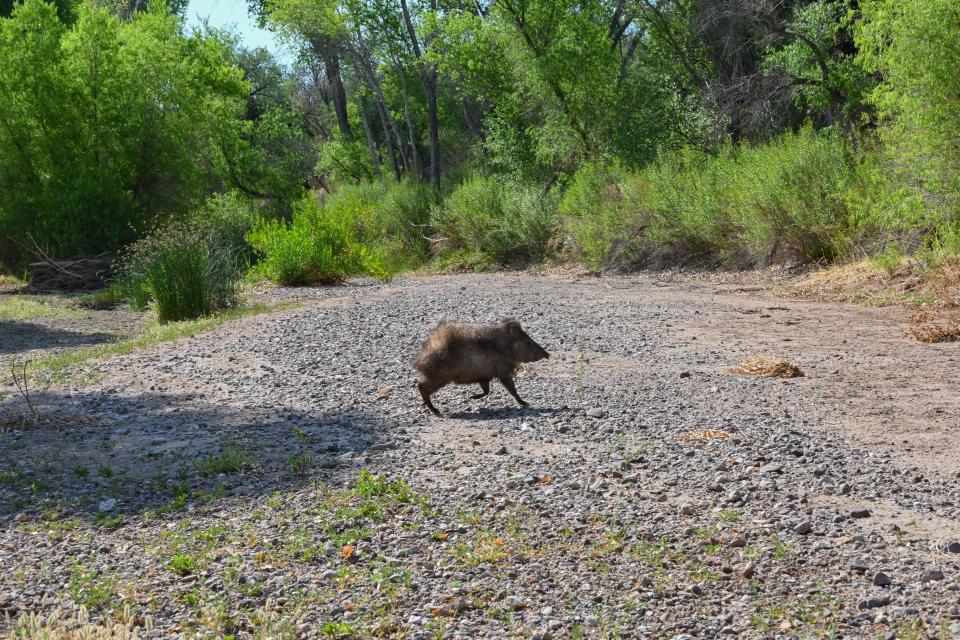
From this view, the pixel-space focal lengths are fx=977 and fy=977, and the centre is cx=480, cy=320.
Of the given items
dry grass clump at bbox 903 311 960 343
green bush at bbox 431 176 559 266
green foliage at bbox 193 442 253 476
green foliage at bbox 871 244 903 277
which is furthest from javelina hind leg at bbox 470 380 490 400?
green bush at bbox 431 176 559 266

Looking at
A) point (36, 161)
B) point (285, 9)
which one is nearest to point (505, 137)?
point (285, 9)

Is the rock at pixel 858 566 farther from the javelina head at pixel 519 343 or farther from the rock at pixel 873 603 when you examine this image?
the javelina head at pixel 519 343

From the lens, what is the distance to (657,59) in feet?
103

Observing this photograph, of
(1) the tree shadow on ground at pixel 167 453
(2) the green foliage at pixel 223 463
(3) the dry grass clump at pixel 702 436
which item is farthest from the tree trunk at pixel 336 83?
(3) the dry grass clump at pixel 702 436

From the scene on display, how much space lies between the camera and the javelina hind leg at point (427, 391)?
8.15 meters

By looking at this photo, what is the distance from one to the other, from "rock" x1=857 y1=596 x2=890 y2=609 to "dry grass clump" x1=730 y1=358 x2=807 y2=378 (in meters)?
5.16

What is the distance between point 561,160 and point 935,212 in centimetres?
1623

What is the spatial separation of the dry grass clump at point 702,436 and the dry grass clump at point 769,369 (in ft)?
7.91

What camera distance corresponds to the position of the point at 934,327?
11719 mm

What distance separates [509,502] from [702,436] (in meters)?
1.91

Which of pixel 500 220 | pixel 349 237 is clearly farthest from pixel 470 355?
pixel 500 220

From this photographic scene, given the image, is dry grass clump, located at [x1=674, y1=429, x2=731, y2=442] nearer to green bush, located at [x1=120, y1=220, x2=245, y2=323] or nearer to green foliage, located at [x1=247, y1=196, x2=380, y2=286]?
green bush, located at [x1=120, y1=220, x2=245, y2=323]

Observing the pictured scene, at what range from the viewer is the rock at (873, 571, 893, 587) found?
448cm

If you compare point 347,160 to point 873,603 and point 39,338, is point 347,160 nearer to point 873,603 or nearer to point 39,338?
point 39,338
